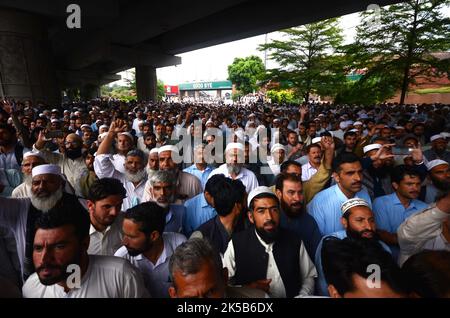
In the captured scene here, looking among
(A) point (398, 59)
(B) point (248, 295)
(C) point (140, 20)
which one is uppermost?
(C) point (140, 20)

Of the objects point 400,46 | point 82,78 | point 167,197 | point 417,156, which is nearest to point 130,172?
point 167,197

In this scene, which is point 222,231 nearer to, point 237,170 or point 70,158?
point 237,170

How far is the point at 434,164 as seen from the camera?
11.8 ft

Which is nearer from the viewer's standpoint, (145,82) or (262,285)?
(262,285)

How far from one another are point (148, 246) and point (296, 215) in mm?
1420

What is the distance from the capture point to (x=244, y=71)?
2175 inches

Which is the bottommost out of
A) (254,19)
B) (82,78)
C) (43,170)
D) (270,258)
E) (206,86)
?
(270,258)

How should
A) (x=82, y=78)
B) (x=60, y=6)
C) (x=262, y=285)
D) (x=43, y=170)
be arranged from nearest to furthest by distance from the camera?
(x=262, y=285) → (x=43, y=170) → (x=60, y=6) → (x=82, y=78)

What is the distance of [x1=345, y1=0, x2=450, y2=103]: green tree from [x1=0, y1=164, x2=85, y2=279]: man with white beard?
15667 millimetres

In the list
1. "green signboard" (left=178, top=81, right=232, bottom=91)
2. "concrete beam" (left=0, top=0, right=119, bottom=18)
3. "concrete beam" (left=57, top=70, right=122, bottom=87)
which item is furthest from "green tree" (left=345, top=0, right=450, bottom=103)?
"green signboard" (left=178, top=81, right=232, bottom=91)

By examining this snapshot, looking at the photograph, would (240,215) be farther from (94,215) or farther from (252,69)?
(252,69)

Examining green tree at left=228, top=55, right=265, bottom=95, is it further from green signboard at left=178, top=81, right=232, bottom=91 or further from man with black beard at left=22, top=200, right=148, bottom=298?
man with black beard at left=22, top=200, right=148, bottom=298

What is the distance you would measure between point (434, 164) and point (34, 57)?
16.7 m
